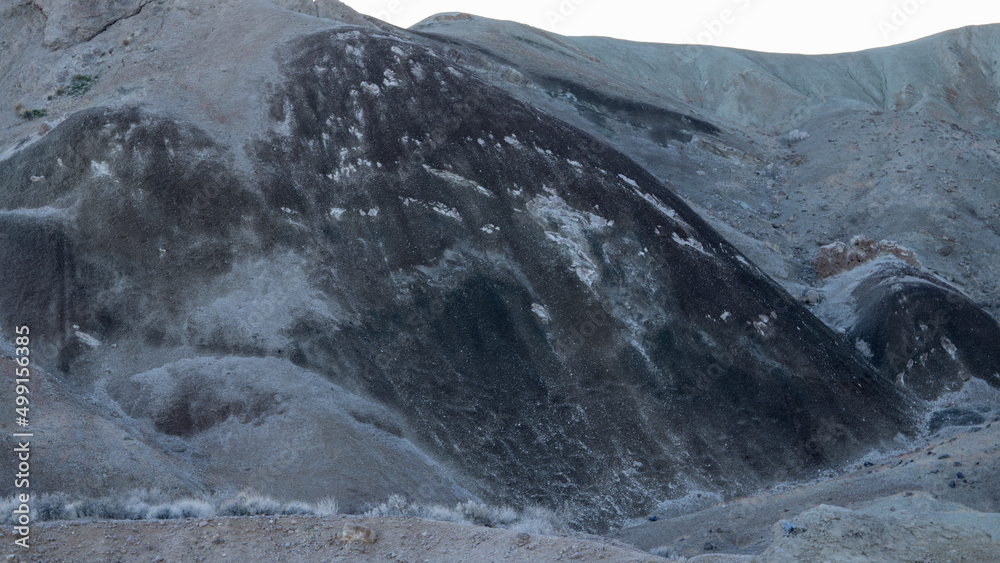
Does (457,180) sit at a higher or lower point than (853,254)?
higher

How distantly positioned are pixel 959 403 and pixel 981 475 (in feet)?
29.0

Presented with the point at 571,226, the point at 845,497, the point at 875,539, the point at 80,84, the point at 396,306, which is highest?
the point at 80,84

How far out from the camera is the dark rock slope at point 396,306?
16750 mm

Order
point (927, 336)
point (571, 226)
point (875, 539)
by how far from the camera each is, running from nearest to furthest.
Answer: point (875, 539), point (571, 226), point (927, 336)

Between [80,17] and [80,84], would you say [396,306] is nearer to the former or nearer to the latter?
[80,84]

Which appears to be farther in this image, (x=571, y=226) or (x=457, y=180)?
(x=457, y=180)

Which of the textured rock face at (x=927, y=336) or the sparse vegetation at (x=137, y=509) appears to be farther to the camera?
the textured rock face at (x=927, y=336)

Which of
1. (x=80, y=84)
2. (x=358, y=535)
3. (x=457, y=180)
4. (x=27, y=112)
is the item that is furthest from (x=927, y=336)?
(x=27, y=112)

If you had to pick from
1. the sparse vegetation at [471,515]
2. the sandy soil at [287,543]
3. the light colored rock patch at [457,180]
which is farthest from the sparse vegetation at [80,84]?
the sparse vegetation at [471,515]

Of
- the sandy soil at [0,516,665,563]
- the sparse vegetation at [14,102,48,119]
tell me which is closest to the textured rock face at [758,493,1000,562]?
the sandy soil at [0,516,665,563]

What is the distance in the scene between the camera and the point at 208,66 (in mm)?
23562

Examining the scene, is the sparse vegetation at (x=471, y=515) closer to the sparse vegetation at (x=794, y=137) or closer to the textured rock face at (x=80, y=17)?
the textured rock face at (x=80, y=17)

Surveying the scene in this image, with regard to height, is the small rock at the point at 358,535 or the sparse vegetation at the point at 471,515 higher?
the small rock at the point at 358,535

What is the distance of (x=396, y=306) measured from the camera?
766 inches
